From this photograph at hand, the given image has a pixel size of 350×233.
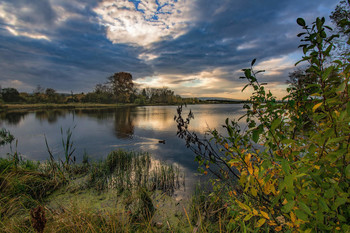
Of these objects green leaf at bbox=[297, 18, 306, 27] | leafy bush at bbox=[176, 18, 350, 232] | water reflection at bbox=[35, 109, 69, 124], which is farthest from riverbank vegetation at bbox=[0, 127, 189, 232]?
water reflection at bbox=[35, 109, 69, 124]

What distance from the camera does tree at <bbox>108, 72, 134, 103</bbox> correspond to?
68.5m

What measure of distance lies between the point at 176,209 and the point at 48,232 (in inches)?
119

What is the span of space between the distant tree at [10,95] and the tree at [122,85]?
3137 cm

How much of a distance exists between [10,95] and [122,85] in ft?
123

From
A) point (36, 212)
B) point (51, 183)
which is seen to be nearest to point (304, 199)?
point (36, 212)

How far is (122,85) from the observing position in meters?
70.4

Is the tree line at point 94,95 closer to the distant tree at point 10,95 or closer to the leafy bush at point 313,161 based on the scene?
the distant tree at point 10,95

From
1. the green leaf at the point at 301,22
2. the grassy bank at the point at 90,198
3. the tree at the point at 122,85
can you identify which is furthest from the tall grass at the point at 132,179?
the tree at the point at 122,85

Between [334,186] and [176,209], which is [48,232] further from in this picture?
[334,186]

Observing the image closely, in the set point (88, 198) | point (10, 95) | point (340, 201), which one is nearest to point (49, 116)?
point (10, 95)

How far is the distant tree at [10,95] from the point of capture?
5294 centimetres

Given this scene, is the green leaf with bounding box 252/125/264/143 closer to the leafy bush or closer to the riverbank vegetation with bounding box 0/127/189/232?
the leafy bush

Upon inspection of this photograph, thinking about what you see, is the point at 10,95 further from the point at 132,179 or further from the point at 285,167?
the point at 285,167

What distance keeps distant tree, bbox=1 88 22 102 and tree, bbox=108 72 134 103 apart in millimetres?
31370
